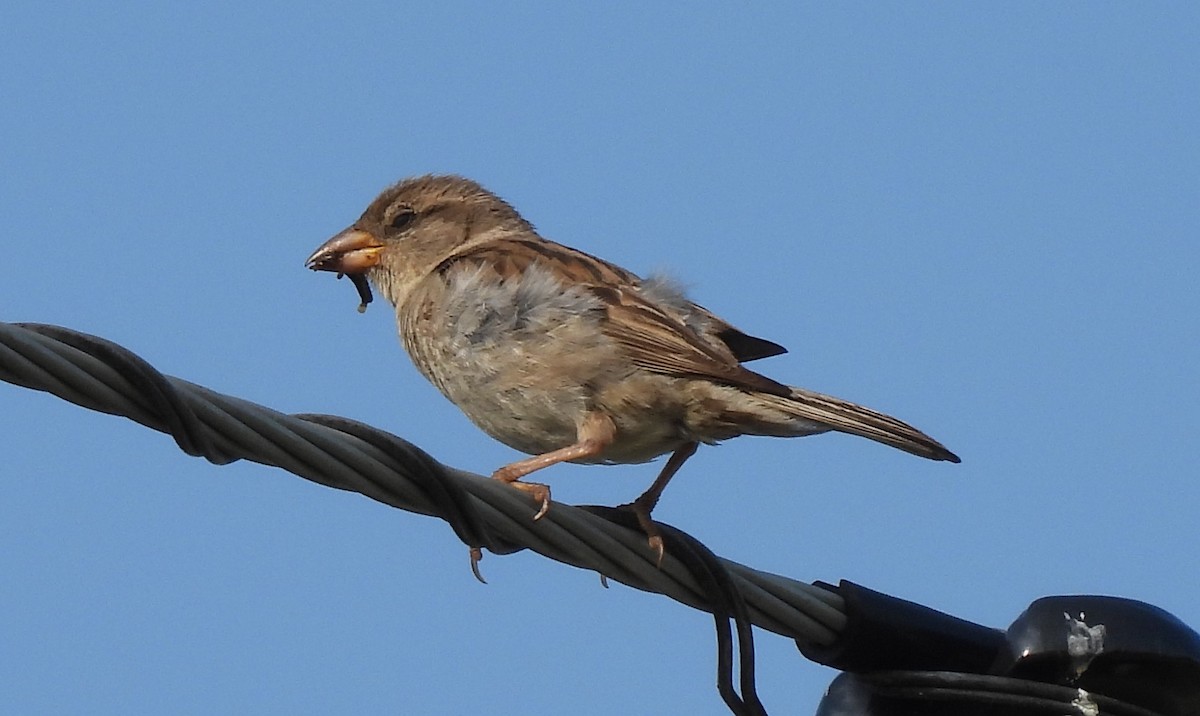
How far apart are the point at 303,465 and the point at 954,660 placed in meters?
1.81

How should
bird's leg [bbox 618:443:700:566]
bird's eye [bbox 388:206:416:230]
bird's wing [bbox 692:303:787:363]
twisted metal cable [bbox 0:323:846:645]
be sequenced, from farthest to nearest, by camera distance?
bird's eye [bbox 388:206:416:230], bird's wing [bbox 692:303:787:363], bird's leg [bbox 618:443:700:566], twisted metal cable [bbox 0:323:846:645]

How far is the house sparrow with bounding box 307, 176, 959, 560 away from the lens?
19.3 ft

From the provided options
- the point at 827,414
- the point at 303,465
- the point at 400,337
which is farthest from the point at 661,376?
the point at 303,465

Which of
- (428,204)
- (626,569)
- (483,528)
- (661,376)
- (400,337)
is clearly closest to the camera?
(483,528)

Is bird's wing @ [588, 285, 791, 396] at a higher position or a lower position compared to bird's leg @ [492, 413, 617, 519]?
higher

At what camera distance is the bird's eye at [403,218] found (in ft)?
26.8

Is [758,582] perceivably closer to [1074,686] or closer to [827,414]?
[1074,686]

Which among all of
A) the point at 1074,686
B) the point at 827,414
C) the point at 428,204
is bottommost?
the point at 1074,686

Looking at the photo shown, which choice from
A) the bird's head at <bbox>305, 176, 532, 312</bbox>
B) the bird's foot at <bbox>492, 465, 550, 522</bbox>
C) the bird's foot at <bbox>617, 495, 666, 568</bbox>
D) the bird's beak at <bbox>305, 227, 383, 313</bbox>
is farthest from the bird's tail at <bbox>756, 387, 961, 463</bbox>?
the bird's beak at <bbox>305, 227, 383, 313</bbox>

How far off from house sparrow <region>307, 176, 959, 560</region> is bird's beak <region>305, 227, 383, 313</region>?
0.92m

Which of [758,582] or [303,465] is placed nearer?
[303,465]

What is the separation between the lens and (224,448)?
11.5ft

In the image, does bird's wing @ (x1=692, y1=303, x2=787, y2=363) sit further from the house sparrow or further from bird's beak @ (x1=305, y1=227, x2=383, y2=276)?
bird's beak @ (x1=305, y1=227, x2=383, y2=276)

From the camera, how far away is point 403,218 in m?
8.23
